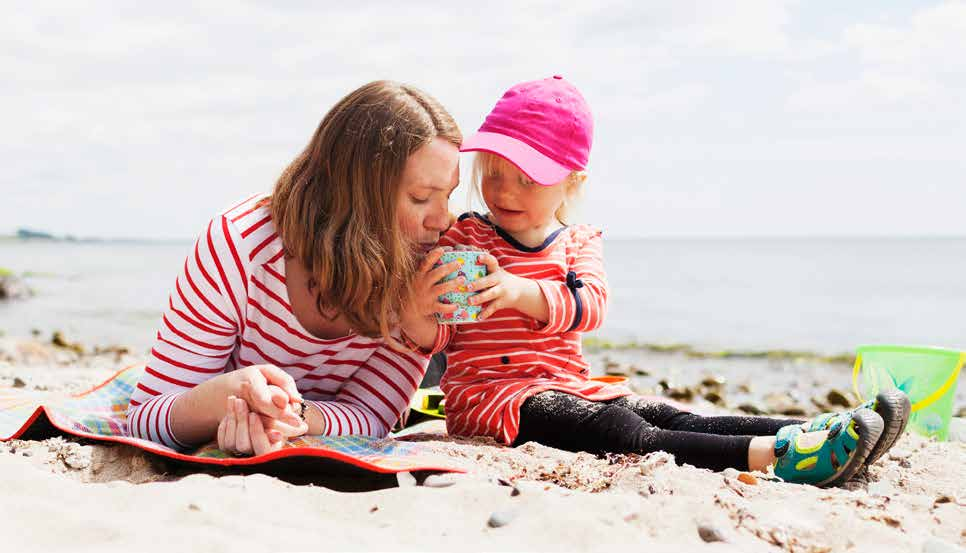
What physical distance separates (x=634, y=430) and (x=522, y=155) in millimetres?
1191

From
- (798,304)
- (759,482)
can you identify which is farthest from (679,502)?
(798,304)

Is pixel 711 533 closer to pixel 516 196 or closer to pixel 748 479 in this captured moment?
pixel 748 479

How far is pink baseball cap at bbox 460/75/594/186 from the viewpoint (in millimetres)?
3410

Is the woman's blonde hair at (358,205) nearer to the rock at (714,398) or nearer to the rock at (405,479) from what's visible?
the rock at (405,479)

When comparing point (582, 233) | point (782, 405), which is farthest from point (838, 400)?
point (582, 233)

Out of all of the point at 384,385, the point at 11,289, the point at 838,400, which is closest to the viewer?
the point at 384,385

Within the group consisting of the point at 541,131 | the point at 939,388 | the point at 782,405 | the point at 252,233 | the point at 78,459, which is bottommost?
the point at 782,405

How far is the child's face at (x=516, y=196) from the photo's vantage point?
3492 mm

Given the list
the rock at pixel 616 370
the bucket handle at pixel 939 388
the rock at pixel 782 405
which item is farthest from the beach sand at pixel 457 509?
the rock at pixel 616 370

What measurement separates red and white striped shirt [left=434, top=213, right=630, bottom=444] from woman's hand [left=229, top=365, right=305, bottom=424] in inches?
30.9

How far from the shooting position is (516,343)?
3605 millimetres

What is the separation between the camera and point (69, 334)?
1335cm

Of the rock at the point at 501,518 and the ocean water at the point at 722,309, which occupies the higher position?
the rock at the point at 501,518

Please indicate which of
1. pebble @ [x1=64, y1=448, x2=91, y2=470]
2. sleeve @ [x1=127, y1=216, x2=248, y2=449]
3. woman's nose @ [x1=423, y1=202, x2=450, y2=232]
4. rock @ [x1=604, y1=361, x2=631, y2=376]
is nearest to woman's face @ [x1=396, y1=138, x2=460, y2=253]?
woman's nose @ [x1=423, y1=202, x2=450, y2=232]
